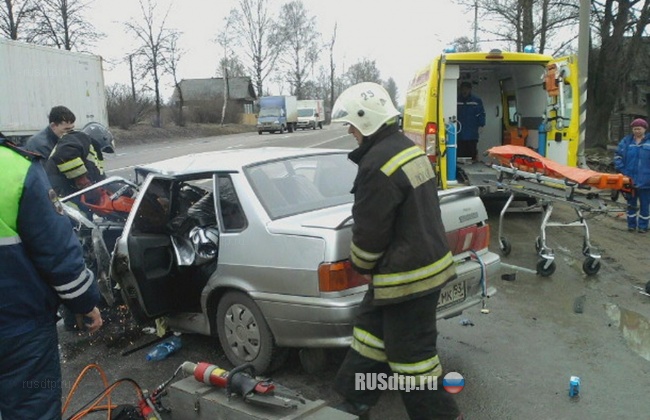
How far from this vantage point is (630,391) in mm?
3840

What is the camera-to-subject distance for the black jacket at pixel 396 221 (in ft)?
9.68

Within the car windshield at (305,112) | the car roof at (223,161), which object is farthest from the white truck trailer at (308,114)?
the car roof at (223,161)

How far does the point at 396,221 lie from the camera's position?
303cm

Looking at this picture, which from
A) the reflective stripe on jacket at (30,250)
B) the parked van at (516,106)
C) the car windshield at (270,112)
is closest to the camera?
the reflective stripe on jacket at (30,250)

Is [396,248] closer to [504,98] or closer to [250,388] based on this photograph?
[250,388]

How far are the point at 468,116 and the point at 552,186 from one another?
14.4 ft

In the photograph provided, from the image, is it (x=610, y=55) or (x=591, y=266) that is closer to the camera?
(x=591, y=266)

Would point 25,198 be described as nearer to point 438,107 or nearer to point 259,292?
point 259,292

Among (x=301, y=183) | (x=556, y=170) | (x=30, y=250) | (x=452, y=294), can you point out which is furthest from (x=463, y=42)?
(x=30, y=250)

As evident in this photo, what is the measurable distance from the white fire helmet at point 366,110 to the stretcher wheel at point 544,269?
12.8 ft

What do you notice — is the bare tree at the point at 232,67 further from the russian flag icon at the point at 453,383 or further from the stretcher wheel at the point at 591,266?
the russian flag icon at the point at 453,383

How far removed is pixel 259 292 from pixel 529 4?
72.8ft

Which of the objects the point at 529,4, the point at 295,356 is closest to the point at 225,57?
the point at 529,4

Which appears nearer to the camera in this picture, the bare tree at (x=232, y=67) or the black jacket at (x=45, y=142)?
the black jacket at (x=45, y=142)
